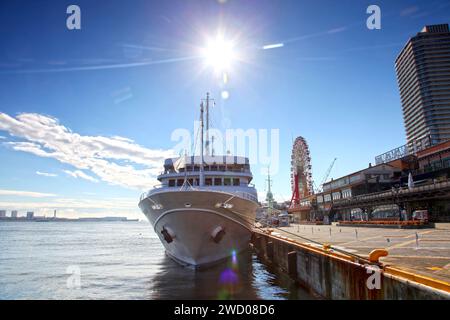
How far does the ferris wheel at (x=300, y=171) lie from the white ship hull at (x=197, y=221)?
2732 inches

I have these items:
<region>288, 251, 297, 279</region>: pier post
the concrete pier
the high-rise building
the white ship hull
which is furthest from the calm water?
the high-rise building

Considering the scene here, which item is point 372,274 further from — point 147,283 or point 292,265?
point 147,283

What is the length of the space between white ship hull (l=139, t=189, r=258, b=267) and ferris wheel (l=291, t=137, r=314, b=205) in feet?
228

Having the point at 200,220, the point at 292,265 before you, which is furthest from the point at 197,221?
the point at 292,265

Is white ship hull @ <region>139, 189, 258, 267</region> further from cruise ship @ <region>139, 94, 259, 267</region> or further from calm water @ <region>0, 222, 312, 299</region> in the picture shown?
calm water @ <region>0, 222, 312, 299</region>

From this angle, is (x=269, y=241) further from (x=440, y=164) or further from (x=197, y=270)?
(x=440, y=164)

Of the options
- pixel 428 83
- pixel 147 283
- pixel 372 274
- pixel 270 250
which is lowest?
pixel 147 283

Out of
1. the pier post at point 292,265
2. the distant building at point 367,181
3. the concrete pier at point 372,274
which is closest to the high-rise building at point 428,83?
the distant building at point 367,181

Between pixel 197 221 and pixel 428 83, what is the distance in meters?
168

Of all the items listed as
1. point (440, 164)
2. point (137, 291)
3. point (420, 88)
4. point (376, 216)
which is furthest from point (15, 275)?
point (420, 88)

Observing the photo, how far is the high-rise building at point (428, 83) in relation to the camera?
137000mm

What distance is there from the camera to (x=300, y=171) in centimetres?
9062

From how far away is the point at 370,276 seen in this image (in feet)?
25.8
